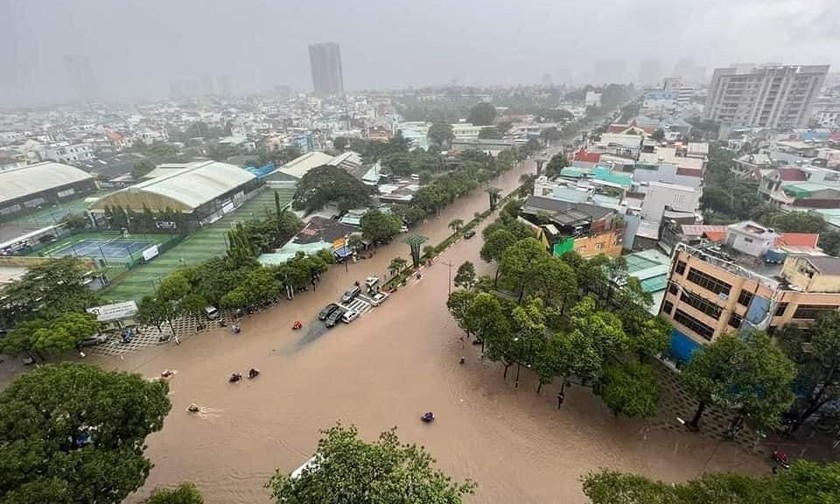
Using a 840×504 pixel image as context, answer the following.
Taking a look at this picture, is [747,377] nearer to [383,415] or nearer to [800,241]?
[383,415]

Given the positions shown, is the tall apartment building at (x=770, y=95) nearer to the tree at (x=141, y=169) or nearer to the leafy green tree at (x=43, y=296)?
the leafy green tree at (x=43, y=296)

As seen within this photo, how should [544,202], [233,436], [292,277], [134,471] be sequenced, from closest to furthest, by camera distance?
[134,471], [233,436], [292,277], [544,202]

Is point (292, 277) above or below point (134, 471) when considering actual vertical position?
below


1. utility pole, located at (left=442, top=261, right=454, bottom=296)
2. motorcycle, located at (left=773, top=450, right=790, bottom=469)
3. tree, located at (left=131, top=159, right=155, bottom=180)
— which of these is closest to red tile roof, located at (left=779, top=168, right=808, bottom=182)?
utility pole, located at (left=442, top=261, right=454, bottom=296)

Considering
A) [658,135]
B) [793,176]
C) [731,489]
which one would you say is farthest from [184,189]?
[658,135]

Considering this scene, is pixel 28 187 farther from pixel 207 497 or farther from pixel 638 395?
pixel 638 395

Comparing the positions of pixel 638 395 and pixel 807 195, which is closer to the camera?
pixel 638 395

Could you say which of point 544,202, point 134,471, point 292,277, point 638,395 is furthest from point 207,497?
point 544,202
